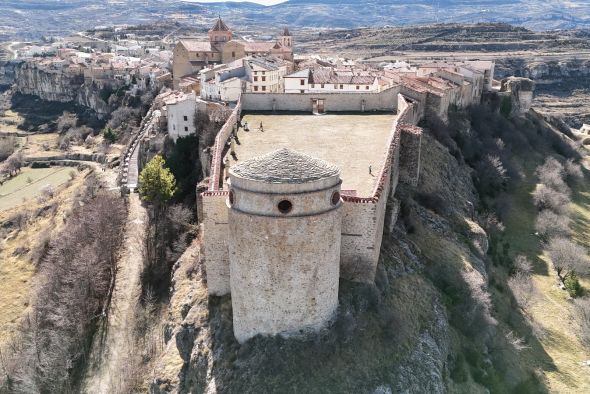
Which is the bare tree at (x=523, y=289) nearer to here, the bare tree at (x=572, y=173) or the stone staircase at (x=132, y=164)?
the bare tree at (x=572, y=173)

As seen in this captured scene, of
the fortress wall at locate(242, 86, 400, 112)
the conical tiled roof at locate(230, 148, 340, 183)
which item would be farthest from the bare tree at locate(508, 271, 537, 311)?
the conical tiled roof at locate(230, 148, 340, 183)

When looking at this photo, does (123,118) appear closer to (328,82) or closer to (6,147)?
(6,147)

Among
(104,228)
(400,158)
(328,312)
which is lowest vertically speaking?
(104,228)

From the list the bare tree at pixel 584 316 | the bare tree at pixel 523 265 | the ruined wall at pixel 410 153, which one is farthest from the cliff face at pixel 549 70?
the ruined wall at pixel 410 153

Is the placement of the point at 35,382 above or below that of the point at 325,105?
below

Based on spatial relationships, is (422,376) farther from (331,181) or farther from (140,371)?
(140,371)

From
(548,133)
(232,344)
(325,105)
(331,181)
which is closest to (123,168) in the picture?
(325,105)

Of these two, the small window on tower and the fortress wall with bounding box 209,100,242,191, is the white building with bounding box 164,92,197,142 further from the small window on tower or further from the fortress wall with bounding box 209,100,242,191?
the small window on tower
